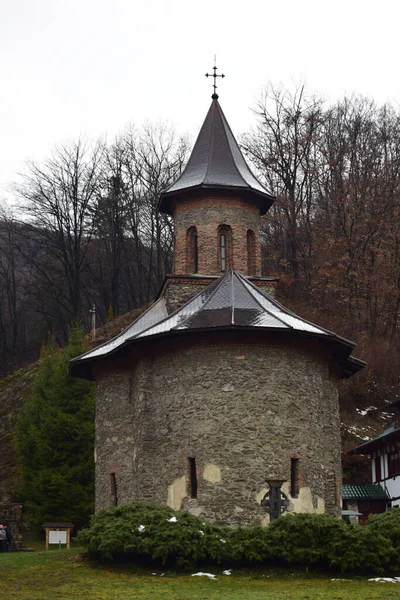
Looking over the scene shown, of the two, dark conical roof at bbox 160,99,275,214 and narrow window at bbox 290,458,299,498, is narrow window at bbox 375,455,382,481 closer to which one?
dark conical roof at bbox 160,99,275,214

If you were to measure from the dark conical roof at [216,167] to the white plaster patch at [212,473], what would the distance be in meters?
9.55

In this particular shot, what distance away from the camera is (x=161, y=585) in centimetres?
1584

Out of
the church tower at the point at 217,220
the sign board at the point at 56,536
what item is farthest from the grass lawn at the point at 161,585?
the church tower at the point at 217,220

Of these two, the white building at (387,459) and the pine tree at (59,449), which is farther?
the white building at (387,459)

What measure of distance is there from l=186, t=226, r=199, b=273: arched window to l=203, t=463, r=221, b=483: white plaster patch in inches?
312

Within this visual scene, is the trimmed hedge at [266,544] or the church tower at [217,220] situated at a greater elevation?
the church tower at [217,220]

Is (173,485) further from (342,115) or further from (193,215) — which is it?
(342,115)

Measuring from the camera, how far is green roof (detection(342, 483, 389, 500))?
32.2 m

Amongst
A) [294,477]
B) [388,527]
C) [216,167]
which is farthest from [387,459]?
[388,527]

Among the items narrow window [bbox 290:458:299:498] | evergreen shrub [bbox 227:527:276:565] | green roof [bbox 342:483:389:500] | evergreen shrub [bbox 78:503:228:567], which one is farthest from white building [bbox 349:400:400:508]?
evergreen shrub [bbox 78:503:228:567]

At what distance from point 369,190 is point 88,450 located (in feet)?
79.1

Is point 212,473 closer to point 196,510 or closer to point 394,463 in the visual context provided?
point 196,510

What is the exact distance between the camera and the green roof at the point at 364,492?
3219 centimetres

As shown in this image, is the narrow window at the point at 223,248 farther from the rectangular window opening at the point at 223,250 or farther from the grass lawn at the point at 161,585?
the grass lawn at the point at 161,585
